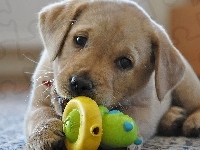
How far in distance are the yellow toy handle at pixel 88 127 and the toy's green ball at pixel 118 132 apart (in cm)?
7

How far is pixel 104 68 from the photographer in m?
2.29

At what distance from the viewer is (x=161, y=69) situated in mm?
2592

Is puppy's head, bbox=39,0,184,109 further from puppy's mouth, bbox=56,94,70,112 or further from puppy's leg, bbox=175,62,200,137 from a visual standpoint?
puppy's leg, bbox=175,62,200,137

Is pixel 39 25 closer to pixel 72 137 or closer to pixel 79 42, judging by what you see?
pixel 79 42

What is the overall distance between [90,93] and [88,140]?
0.27 m

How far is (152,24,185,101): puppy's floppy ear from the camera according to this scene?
260cm

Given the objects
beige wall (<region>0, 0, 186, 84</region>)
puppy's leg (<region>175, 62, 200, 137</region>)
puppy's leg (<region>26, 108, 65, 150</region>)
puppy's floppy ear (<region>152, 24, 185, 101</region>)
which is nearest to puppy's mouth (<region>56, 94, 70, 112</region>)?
puppy's leg (<region>26, 108, 65, 150</region>)

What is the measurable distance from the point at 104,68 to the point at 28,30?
14.4 feet

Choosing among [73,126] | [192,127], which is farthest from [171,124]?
[73,126]

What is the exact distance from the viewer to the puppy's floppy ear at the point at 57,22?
8.31 feet

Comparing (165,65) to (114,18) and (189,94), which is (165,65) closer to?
(114,18)

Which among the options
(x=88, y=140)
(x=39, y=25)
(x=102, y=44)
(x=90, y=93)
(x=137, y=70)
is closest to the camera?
(x=88, y=140)

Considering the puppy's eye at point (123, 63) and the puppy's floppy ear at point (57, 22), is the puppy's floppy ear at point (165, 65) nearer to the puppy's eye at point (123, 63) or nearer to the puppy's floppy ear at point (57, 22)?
the puppy's eye at point (123, 63)

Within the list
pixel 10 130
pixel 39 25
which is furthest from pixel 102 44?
pixel 10 130
